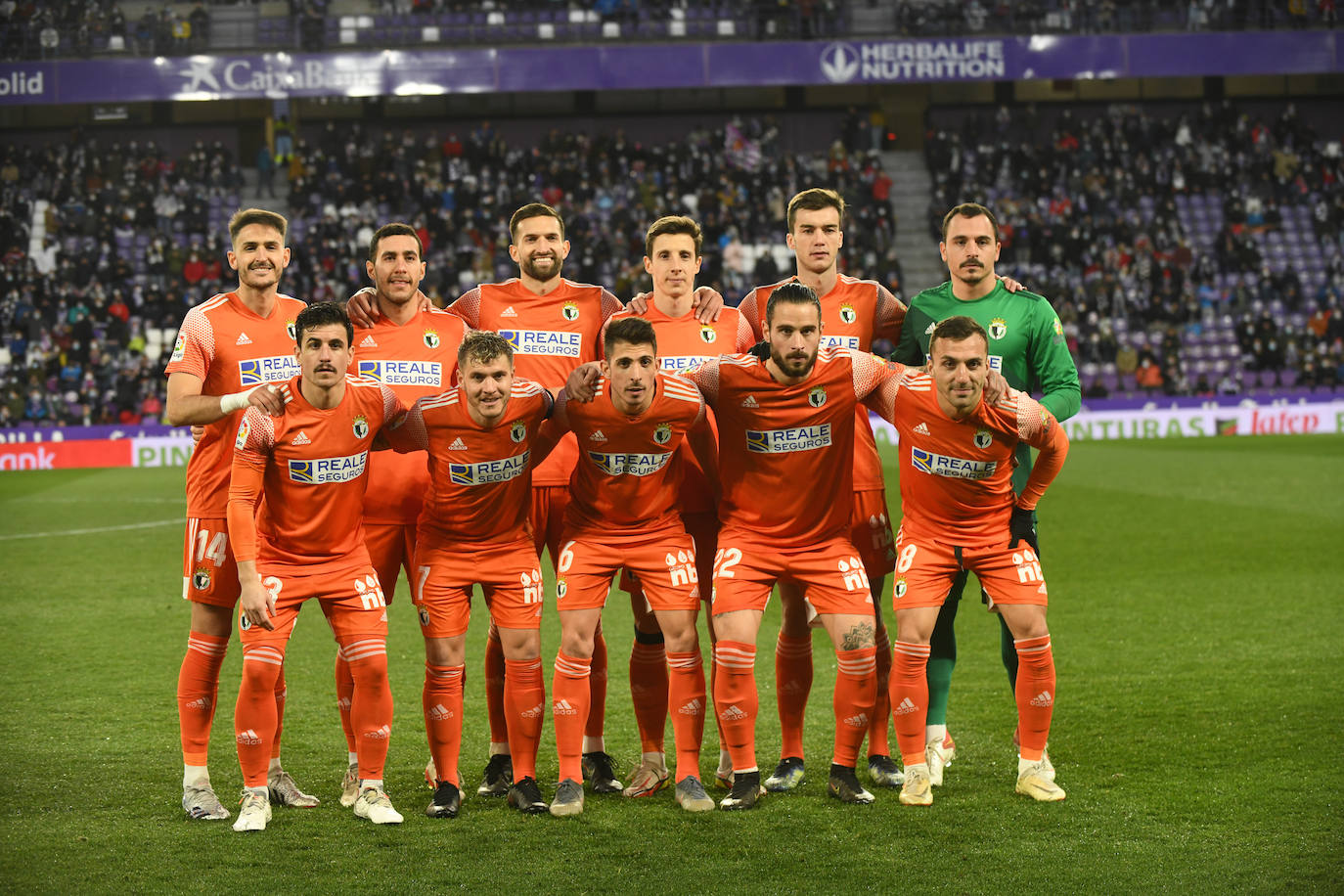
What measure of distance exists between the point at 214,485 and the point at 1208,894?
4.20m

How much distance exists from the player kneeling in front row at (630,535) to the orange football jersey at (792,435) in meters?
0.19

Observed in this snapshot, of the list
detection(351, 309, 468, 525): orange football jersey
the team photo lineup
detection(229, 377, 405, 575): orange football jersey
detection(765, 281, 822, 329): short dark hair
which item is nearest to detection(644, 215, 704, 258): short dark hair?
the team photo lineup

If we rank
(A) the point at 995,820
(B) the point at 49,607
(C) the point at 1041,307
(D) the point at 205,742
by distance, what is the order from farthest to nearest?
(B) the point at 49,607, (C) the point at 1041,307, (D) the point at 205,742, (A) the point at 995,820

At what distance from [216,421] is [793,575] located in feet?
8.37

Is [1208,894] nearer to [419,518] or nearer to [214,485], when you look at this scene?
[419,518]

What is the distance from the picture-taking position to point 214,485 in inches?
227

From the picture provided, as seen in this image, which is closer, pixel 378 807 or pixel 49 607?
pixel 378 807

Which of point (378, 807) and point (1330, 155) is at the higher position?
point (1330, 155)

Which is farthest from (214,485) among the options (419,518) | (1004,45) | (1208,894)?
(1004,45)

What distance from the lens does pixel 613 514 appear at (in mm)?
5789

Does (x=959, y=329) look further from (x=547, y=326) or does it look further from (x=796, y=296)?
(x=547, y=326)

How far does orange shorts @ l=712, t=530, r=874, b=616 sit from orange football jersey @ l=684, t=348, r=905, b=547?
0.06 m

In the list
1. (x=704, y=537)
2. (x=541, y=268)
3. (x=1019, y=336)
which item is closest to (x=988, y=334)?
(x=1019, y=336)

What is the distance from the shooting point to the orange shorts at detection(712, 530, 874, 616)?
564cm
